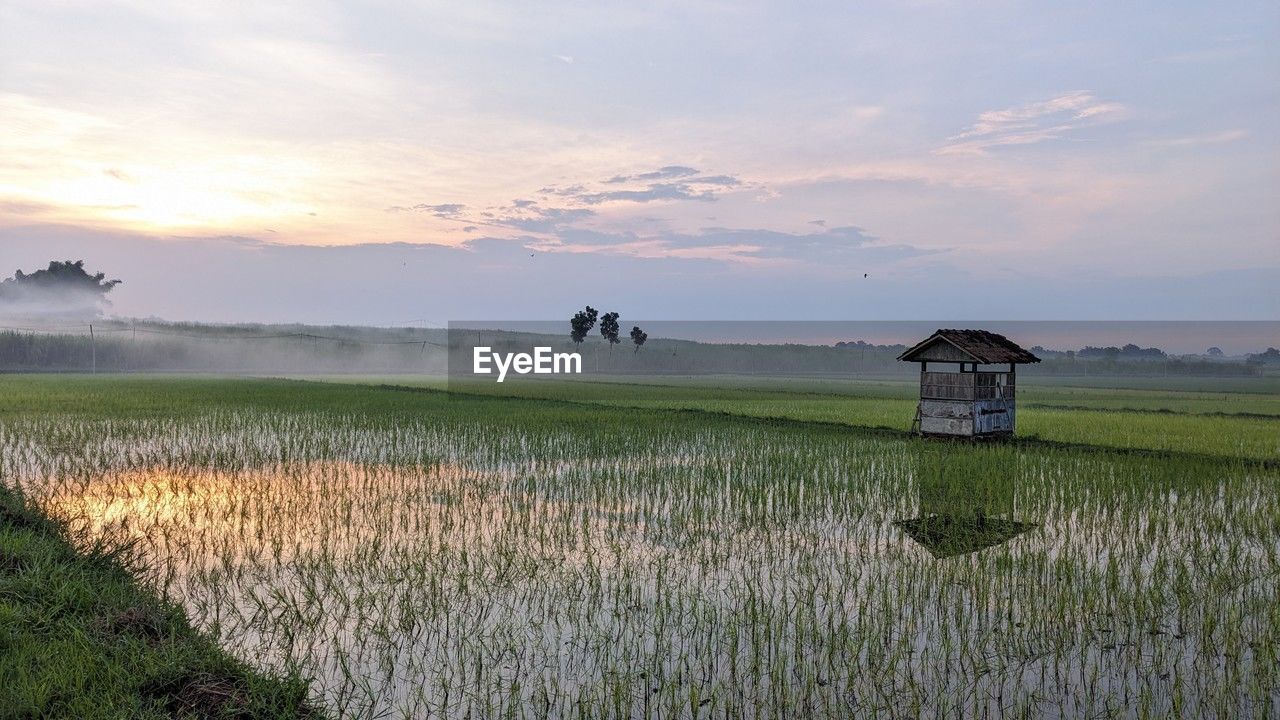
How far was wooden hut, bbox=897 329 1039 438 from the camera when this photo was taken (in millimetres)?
19328

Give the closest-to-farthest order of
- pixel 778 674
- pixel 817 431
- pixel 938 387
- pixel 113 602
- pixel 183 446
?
pixel 778 674 < pixel 113 602 < pixel 183 446 < pixel 938 387 < pixel 817 431

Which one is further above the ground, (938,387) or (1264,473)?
(938,387)

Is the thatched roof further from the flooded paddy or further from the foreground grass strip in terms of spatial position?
the foreground grass strip

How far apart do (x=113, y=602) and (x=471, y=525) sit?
4221 mm

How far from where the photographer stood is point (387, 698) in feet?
17.7

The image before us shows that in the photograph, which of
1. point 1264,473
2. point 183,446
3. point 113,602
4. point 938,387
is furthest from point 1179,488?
point 183,446

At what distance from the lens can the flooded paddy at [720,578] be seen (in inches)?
219

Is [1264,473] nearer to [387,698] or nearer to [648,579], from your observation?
[648,579]

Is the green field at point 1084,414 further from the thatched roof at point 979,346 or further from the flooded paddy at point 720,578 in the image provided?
the flooded paddy at point 720,578

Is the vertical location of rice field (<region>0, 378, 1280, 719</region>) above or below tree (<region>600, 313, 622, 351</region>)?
below

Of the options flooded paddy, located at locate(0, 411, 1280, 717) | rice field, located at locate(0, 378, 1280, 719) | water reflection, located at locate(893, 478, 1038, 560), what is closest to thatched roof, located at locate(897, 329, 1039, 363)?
rice field, located at locate(0, 378, 1280, 719)

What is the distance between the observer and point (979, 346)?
2000 centimetres

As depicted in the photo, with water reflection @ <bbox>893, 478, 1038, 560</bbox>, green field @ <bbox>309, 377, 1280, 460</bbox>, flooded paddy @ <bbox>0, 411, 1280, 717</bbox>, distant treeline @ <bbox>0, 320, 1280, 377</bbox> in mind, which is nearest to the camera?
flooded paddy @ <bbox>0, 411, 1280, 717</bbox>

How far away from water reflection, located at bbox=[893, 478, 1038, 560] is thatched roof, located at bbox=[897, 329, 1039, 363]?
6.56m
